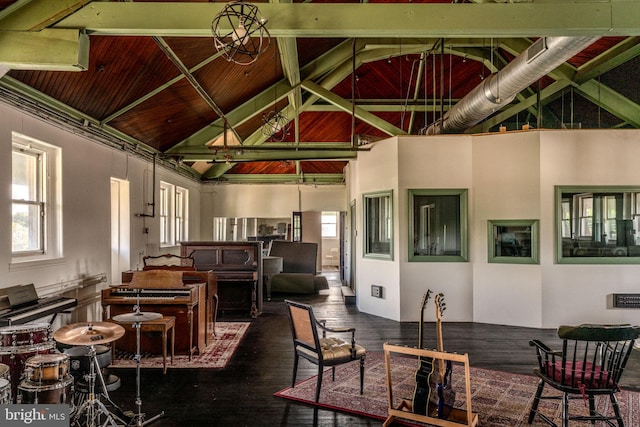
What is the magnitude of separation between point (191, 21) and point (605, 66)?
7134mm

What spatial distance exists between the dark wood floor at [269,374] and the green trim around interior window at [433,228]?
1129mm

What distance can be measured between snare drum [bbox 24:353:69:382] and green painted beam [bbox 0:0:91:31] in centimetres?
273

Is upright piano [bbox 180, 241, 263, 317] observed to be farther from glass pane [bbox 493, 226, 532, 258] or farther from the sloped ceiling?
glass pane [bbox 493, 226, 532, 258]

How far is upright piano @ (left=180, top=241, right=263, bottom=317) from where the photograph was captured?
7.68 meters

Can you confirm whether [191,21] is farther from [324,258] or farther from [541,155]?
[324,258]

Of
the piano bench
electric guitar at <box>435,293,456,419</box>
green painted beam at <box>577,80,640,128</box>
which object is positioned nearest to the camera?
electric guitar at <box>435,293,456,419</box>

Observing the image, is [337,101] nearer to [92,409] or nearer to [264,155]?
[264,155]

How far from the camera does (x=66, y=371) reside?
3.16m

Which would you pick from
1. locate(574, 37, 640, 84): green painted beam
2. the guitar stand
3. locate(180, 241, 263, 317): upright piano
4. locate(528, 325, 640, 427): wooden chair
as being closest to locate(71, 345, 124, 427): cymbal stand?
the guitar stand

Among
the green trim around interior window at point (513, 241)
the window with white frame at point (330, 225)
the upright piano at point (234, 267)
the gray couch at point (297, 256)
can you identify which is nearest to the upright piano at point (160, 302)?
the upright piano at point (234, 267)

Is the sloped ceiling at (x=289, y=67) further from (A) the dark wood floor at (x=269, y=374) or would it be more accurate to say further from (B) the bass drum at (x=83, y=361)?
(A) the dark wood floor at (x=269, y=374)

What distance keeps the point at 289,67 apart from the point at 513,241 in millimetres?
4611

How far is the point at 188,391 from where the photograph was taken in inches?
168

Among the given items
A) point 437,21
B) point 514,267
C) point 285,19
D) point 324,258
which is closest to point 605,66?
point 514,267
